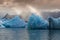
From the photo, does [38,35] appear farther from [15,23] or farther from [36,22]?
[15,23]

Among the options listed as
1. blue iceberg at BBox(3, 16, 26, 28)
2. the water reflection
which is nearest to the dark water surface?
the water reflection

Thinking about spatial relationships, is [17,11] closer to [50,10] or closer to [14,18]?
[14,18]

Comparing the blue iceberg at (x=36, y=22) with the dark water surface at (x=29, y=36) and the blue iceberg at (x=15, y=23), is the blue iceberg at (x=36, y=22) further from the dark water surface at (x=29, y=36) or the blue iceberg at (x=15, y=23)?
the dark water surface at (x=29, y=36)

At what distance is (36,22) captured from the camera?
3.85m

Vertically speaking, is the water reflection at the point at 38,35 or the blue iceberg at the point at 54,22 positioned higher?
the blue iceberg at the point at 54,22

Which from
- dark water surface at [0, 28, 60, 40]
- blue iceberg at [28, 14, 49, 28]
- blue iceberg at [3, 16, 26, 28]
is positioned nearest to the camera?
dark water surface at [0, 28, 60, 40]

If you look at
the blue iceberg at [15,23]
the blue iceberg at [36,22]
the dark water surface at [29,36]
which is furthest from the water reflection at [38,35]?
the blue iceberg at [15,23]

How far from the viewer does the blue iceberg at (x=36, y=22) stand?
3828 mm

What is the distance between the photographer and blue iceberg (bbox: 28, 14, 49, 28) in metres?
3.83

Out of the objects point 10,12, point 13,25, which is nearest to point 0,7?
point 10,12

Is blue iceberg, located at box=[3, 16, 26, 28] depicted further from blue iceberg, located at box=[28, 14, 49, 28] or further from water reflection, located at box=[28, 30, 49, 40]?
water reflection, located at box=[28, 30, 49, 40]

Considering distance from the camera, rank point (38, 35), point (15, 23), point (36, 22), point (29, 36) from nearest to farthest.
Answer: point (29, 36) < point (38, 35) < point (36, 22) < point (15, 23)

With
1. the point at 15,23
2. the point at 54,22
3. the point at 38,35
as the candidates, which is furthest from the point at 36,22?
the point at 38,35

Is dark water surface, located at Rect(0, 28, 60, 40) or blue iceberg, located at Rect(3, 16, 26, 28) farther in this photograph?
blue iceberg, located at Rect(3, 16, 26, 28)
